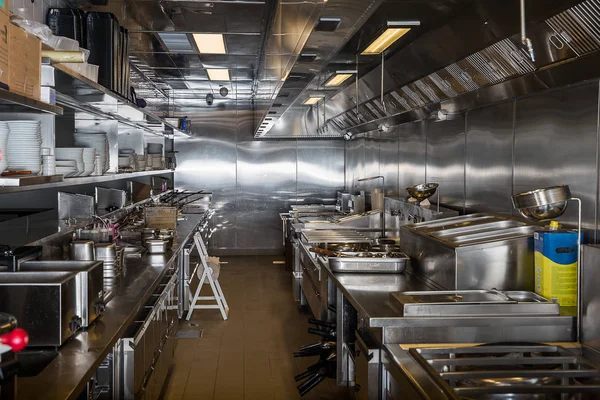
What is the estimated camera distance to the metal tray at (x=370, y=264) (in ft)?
13.8

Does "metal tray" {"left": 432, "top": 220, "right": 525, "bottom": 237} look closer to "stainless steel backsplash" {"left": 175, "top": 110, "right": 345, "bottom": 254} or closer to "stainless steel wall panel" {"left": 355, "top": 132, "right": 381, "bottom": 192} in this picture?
"stainless steel wall panel" {"left": 355, "top": 132, "right": 381, "bottom": 192}

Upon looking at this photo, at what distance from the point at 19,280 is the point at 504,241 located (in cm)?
219

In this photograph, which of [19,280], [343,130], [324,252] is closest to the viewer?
[19,280]

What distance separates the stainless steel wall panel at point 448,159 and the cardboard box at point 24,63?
3123 mm

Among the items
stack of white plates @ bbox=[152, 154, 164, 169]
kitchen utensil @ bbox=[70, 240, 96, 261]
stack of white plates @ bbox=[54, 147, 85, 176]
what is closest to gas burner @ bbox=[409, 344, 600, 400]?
kitchen utensil @ bbox=[70, 240, 96, 261]

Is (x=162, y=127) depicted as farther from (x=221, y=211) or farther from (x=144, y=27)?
(x=221, y=211)

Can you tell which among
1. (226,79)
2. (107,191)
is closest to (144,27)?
(107,191)

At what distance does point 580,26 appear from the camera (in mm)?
2807

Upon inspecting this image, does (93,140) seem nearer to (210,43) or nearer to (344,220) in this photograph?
(210,43)

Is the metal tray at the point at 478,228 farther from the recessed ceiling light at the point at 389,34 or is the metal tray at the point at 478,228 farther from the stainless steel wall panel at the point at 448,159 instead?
the recessed ceiling light at the point at 389,34

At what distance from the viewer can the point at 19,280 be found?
2660 millimetres

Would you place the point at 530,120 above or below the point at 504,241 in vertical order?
above

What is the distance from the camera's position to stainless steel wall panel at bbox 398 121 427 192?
6.12 m

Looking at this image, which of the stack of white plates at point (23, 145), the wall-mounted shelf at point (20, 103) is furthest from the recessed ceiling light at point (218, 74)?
the stack of white plates at point (23, 145)
